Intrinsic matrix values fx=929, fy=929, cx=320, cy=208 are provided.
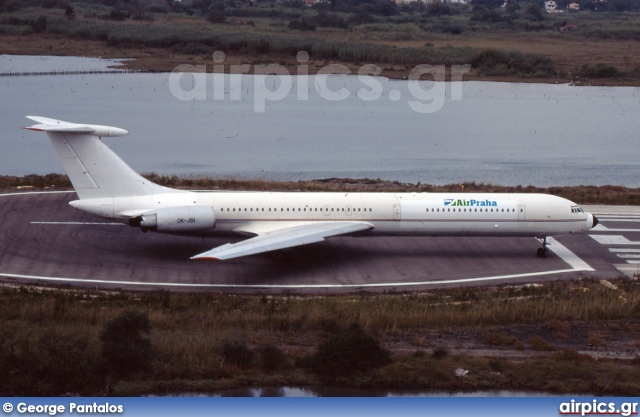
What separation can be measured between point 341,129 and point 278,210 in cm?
5673

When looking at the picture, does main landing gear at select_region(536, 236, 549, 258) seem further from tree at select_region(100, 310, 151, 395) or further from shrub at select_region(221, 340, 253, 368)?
tree at select_region(100, 310, 151, 395)

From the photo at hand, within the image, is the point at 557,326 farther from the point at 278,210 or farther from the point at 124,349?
the point at 124,349

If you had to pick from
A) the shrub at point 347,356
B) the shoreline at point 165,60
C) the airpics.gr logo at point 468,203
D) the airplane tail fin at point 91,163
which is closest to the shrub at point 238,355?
the shrub at point 347,356

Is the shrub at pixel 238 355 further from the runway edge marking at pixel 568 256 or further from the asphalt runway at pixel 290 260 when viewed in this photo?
the runway edge marking at pixel 568 256

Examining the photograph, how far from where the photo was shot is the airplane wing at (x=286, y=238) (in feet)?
136

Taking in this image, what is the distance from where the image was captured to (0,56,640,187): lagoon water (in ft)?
274

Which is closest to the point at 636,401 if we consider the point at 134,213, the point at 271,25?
the point at 134,213

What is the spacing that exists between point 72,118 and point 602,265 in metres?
64.4

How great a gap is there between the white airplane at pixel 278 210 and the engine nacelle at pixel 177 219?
0.05 metres

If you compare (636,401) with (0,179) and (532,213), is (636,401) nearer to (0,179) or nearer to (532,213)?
(532,213)

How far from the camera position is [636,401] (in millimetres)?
24562

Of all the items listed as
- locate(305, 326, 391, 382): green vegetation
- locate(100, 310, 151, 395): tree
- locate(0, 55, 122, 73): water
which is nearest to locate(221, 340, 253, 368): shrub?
locate(305, 326, 391, 382): green vegetation

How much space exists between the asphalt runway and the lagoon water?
2809 centimetres

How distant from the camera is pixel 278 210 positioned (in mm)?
46125
